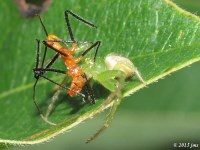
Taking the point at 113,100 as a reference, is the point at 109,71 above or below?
above

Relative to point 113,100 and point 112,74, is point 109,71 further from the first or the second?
point 113,100

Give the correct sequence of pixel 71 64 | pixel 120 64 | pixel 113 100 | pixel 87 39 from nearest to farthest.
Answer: pixel 113 100
pixel 120 64
pixel 71 64
pixel 87 39

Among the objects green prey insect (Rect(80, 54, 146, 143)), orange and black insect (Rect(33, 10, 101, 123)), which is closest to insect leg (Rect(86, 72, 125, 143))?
green prey insect (Rect(80, 54, 146, 143))

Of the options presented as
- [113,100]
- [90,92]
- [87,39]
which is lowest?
[113,100]

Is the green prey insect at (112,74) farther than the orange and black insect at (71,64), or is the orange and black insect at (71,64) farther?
the orange and black insect at (71,64)

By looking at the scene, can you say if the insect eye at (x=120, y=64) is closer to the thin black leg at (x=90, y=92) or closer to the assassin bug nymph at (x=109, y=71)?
the assassin bug nymph at (x=109, y=71)

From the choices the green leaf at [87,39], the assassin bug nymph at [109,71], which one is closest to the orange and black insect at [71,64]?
the assassin bug nymph at [109,71]

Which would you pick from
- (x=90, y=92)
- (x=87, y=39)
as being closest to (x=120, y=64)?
(x=90, y=92)
